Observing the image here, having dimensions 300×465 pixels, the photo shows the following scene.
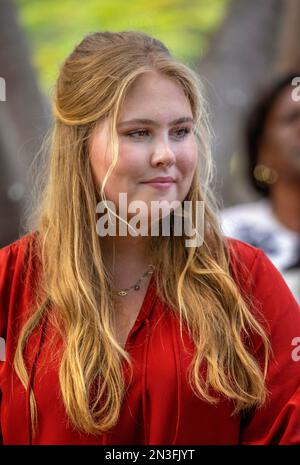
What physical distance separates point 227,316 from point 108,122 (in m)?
0.56

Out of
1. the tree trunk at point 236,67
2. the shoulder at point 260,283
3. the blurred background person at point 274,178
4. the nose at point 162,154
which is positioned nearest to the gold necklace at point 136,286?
the shoulder at point 260,283

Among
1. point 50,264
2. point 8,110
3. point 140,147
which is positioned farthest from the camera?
point 8,110

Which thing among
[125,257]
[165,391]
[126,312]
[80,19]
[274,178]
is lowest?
[165,391]

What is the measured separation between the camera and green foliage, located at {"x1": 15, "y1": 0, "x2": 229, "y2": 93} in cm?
434

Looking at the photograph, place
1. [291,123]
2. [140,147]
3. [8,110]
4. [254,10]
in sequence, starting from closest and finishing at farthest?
[140,147] → [291,123] → [8,110] → [254,10]

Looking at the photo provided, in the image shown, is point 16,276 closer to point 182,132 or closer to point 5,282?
point 5,282

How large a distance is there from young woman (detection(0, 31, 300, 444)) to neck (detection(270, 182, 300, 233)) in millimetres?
1728

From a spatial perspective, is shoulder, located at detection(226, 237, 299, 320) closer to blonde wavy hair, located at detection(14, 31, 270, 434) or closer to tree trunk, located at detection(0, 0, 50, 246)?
blonde wavy hair, located at detection(14, 31, 270, 434)

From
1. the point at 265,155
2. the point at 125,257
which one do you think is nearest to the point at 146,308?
the point at 125,257

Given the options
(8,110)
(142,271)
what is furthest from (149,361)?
(8,110)

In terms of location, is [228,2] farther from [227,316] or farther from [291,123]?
[227,316]

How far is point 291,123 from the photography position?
13.0 feet

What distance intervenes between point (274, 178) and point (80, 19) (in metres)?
1.28

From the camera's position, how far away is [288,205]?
396 cm
